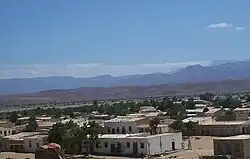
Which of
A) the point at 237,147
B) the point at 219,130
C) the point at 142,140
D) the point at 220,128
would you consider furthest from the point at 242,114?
the point at 237,147

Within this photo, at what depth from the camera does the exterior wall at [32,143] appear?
5672 centimetres

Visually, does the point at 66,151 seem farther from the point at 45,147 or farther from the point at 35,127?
the point at 45,147

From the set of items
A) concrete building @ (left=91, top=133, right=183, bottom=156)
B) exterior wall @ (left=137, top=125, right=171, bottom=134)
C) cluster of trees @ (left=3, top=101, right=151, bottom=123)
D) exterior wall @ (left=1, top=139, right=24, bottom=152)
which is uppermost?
cluster of trees @ (left=3, top=101, right=151, bottom=123)

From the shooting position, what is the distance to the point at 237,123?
196 ft

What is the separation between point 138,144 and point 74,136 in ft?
18.2

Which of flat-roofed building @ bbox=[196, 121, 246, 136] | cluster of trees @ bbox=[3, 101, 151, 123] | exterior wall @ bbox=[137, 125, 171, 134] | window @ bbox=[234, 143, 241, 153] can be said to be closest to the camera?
window @ bbox=[234, 143, 241, 153]

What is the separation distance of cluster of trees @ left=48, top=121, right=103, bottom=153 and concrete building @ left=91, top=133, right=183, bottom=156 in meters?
→ 1.13

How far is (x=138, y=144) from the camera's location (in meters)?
48.4

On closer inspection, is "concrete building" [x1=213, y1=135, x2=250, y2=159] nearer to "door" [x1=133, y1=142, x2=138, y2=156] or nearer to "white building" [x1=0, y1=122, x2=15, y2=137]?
"door" [x1=133, y1=142, x2=138, y2=156]

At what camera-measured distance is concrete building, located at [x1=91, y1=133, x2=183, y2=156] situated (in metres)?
48.0

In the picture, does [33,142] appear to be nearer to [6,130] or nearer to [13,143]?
[13,143]

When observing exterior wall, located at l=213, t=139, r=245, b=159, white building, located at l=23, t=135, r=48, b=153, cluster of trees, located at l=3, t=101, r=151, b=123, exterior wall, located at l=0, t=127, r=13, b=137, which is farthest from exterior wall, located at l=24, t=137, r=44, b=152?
cluster of trees, located at l=3, t=101, r=151, b=123

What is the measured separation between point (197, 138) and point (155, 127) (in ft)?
18.1

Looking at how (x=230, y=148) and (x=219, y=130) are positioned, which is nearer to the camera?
(x=230, y=148)
